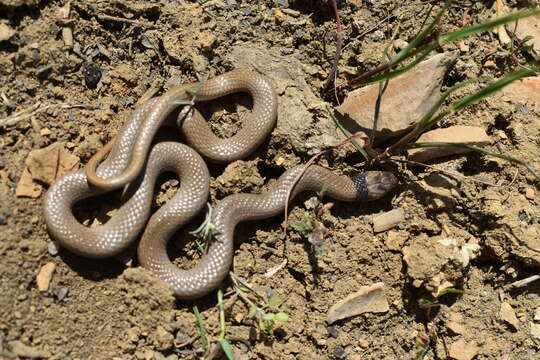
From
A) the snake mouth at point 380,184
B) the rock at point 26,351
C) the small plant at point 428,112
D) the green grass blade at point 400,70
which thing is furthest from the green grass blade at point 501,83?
the rock at point 26,351

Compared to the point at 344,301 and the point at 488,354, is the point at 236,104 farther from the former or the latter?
the point at 488,354

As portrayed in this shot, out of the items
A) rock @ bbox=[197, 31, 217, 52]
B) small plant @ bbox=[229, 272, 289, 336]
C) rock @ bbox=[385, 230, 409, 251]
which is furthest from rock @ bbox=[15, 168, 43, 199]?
rock @ bbox=[385, 230, 409, 251]

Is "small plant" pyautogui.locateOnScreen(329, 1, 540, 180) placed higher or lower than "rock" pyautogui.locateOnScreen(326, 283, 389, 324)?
higher

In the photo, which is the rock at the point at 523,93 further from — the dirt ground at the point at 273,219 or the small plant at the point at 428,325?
the small plant at the point at 428,325

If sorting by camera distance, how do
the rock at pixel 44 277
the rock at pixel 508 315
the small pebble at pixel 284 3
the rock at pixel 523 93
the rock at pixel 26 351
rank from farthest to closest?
the small pebble at pixel 284 3, the rock at pixel 523 93, the rock at pixel 508 315, the rock at pixel 44 277, the rock at pixel 26 351

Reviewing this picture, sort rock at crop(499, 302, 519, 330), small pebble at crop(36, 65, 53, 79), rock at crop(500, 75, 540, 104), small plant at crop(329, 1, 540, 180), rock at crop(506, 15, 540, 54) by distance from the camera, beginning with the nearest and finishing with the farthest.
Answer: small plant at crop(329, 1, 540, 180), small pebble at crop(36, 65, 53, 79), rock at crop(499, 302, 519, 330), rock at crop(500, 75, 540, 104), rock at crop(506, 15, 540, 54)

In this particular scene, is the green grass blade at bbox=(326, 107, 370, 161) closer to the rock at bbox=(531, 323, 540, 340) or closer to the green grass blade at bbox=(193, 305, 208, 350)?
the green grass blade at bbox=(193, 305, 208, 350)

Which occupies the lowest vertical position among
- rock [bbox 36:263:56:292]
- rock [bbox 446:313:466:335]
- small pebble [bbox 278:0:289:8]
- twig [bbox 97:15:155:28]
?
rock [bbox 446:313:466:335]

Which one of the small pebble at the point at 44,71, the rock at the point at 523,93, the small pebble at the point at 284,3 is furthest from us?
the small pebble at the point at 284,3
